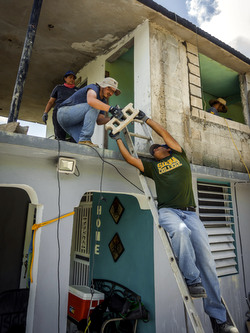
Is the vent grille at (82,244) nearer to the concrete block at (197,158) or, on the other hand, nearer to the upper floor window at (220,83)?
the concrete block at (197,158)

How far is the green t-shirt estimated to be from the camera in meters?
3.49

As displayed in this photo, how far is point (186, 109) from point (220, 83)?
144 inches

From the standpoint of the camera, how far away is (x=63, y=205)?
12.7ft

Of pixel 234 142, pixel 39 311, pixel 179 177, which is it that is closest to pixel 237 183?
pixel 234 142

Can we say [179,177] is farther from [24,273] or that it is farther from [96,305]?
[24,273]

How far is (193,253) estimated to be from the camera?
296 centimetres

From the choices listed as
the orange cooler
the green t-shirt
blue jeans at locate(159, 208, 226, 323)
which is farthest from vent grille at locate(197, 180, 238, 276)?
the orange cooler

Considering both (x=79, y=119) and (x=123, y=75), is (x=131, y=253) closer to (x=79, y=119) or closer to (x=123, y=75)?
(x=79, y=119)

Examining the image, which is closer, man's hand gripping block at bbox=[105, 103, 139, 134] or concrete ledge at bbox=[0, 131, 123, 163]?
concrete ledge at bbox=[0, 131, 123, 163]

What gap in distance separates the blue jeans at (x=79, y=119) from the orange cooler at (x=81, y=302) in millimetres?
3257

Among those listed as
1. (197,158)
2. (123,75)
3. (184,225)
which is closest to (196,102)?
(197,158)

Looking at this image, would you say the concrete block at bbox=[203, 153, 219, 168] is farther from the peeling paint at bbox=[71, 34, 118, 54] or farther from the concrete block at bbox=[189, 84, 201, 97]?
the peeling paint at bbox=[71, 34, 118, 54]

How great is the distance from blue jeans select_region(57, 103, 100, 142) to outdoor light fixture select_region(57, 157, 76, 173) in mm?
443

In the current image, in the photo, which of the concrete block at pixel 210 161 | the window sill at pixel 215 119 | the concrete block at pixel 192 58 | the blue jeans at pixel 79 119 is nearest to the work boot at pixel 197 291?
the blue jeans at pixel 79 119
